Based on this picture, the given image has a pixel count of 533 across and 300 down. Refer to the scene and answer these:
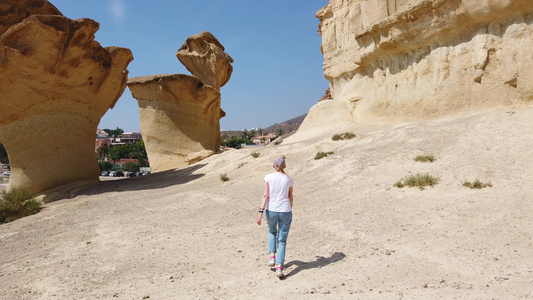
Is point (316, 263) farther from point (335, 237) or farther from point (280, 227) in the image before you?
point (335, 237)

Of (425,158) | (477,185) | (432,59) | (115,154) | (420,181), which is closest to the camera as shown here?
(477,185)

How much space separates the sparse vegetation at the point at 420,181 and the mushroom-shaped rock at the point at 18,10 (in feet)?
38.6

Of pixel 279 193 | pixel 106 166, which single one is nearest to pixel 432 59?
pixel 279 193

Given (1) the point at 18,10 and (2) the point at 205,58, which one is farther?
(2) the point at 205,58

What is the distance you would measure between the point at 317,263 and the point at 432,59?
8885 mm

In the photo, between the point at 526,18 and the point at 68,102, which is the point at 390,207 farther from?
the point at 68,102

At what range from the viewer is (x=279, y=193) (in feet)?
11.7

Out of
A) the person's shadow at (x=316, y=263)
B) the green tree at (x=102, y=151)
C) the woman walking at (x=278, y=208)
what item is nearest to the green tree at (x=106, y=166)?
the green tree at (x=102, y=151)

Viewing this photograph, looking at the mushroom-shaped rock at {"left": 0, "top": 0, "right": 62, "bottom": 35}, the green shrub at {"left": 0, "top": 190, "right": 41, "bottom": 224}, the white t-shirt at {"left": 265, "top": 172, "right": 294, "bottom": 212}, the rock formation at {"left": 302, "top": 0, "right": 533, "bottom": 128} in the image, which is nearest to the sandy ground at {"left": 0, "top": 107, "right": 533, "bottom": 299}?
the green shrub at {"left": 0, "top": 190, "right": 41, "bottom": 224}

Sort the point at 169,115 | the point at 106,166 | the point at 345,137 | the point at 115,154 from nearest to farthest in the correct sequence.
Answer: the point at 345,137, the point at 169,115, the point at 106,166, the point at 115,154

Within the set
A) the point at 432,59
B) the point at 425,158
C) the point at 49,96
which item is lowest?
the point at 425,158

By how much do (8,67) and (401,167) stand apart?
1078 cm

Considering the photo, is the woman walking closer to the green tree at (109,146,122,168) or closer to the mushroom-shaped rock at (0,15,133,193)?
the mushroom-shaped rock at (0,15,133,193)

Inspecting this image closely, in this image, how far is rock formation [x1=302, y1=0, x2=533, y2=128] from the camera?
8.31 metres
